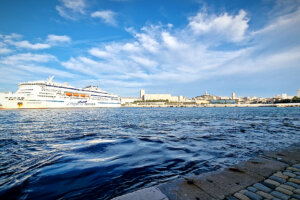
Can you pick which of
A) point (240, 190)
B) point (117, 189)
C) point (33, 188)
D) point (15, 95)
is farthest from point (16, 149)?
point (15, 95)

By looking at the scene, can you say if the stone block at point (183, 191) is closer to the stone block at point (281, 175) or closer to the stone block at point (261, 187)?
the stone block at point (261, 187)

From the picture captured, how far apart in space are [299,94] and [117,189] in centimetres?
25384

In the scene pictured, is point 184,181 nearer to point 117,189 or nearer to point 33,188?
point 117,189

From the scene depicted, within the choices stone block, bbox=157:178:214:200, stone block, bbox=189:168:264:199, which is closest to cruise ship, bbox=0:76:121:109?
stone block, bbox=157:178:214:200

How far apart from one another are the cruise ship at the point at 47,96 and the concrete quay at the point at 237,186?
7377 cm

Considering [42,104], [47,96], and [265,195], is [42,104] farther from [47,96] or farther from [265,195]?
[265,195]

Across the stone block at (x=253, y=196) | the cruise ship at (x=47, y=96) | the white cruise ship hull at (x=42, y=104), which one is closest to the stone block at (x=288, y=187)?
the stone block at (x=253, y=196)

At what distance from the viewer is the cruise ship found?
57.9 meters

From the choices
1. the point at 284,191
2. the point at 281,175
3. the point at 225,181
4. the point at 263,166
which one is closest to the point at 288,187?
the point at 284,191

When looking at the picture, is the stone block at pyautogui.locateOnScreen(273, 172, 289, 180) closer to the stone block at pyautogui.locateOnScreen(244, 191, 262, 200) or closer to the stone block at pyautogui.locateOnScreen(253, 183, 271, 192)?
the stone block at pyautogui.locateOnScreen(253, 183, 271, 192)

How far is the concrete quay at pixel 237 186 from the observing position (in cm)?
267

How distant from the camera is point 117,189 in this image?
11.0 feet

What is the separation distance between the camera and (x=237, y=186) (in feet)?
9.93

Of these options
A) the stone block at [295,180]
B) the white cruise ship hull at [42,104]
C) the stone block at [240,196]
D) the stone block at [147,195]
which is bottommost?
the stone block at [147,195]
